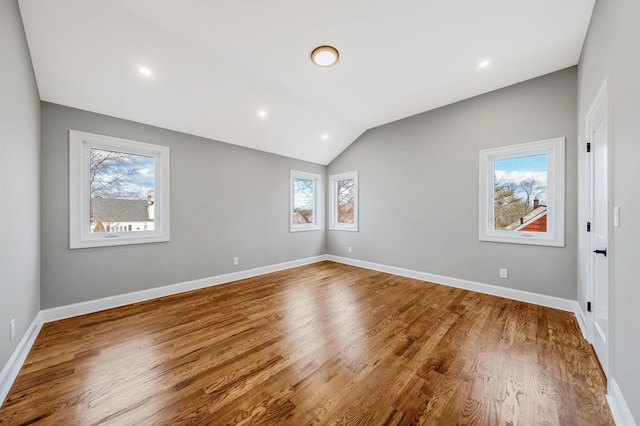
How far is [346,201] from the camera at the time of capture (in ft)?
18.2

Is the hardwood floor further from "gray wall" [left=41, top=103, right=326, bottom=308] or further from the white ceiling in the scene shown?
the white ceiling

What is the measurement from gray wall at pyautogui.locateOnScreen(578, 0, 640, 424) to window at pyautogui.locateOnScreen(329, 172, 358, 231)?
12.4 ft

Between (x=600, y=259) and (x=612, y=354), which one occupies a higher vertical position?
(x=600, y=259)

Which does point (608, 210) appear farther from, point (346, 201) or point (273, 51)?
point (346, 201)

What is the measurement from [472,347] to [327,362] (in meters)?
1.31

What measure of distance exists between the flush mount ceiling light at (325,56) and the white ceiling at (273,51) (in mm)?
81

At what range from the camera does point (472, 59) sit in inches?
105

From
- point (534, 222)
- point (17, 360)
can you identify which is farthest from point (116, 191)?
point (534, 222)

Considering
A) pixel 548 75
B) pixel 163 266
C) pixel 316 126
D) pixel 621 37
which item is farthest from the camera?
pixel 316 126

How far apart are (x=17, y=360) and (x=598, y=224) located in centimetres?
484

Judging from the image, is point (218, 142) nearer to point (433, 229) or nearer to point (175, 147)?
point (175, 147)

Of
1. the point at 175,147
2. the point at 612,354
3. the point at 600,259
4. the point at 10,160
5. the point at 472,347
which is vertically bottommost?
the point at 472,347

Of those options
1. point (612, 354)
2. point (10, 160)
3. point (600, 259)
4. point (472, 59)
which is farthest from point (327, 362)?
point (472, 59)

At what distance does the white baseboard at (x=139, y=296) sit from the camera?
2643 mm
